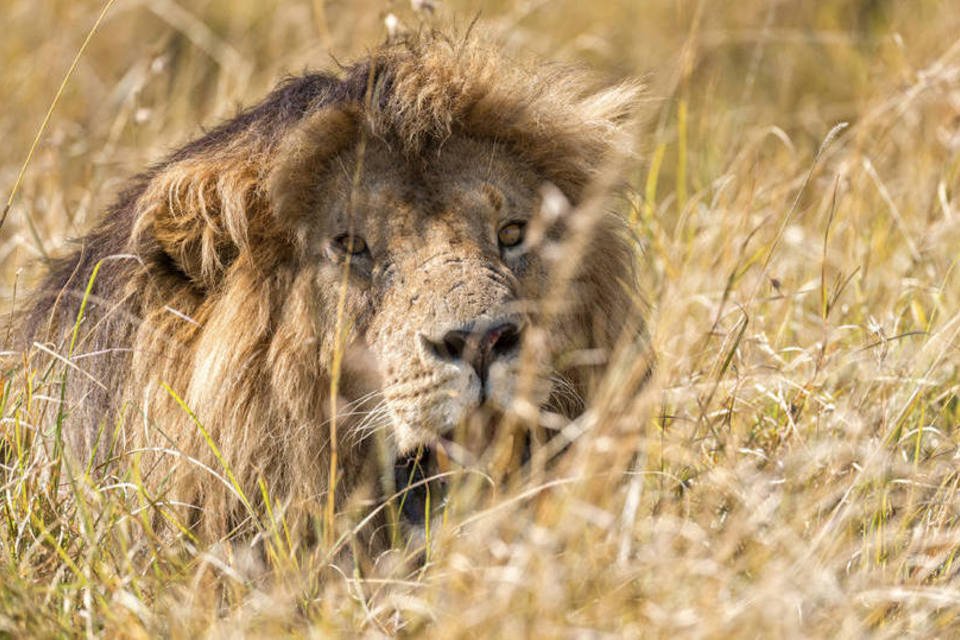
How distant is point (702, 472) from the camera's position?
3.79 meters

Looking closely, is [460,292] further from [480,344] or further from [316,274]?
[316,274]

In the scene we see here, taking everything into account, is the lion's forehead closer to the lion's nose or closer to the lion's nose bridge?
the lion's nose bridge

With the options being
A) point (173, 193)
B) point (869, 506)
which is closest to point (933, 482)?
point (869, 506)

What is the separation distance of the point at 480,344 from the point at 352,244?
57 cm

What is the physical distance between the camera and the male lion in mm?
3818

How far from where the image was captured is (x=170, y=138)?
761cm

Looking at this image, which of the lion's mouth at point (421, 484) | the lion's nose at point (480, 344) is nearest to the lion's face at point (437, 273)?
the lion's nose at point (480, 344)

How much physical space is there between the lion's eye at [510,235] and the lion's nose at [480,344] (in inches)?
18.0

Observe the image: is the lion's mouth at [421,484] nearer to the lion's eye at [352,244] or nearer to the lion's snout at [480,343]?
the lion's snout at [480,343]

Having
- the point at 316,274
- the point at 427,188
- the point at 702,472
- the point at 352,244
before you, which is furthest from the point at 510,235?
the point at 702,472

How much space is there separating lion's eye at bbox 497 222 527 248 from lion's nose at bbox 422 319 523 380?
0.46 m

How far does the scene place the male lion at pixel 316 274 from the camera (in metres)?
3.82

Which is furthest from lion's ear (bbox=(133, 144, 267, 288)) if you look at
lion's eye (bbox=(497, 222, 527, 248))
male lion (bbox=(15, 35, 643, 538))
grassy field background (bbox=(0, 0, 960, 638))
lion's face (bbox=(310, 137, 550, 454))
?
lion's eye (bbox=(497, 222, 527, 248))

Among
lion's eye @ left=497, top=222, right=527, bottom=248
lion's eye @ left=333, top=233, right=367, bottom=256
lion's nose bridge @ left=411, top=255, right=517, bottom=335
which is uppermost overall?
lion's eye @ left=333, top=233, right=367, bottom=256
